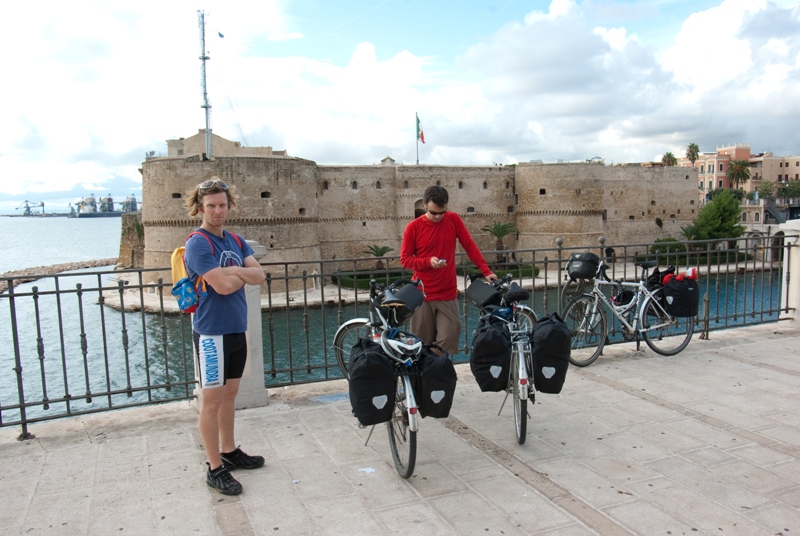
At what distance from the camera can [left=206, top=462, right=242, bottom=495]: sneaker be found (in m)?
3.21

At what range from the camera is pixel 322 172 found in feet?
116

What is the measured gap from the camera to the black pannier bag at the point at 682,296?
223 inches

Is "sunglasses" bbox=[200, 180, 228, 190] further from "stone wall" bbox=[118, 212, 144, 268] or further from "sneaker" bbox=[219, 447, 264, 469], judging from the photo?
"stone wall" bbox=[118, 212, 144, 268]

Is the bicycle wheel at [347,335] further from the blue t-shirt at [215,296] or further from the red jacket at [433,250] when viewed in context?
the blue t-shirt at [215,296]

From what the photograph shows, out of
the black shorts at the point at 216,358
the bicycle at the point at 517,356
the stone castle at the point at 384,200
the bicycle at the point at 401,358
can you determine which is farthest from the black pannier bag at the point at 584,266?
the stone castle at the point at 384,200

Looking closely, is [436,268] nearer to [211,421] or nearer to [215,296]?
[215,296]

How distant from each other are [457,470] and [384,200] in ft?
111

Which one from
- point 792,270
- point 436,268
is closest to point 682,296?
point 792,270

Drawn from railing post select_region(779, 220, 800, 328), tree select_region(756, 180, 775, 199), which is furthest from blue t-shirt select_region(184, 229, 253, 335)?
tree select_region(756, 180, 775, 199)

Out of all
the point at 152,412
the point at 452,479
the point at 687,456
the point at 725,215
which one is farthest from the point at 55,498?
the point at 725,215

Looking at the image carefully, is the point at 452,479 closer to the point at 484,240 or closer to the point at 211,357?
the point at 211,357

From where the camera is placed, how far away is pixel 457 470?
349 centimetres

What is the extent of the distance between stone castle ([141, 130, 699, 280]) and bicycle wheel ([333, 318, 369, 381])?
2304cm

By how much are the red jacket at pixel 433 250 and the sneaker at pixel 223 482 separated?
1877mm
